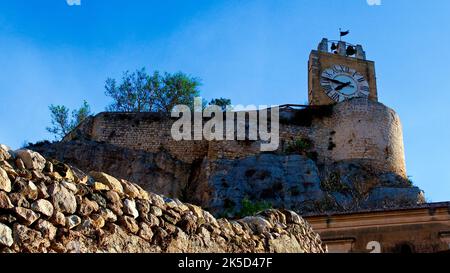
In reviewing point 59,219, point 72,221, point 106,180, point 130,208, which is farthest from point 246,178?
point 59,219

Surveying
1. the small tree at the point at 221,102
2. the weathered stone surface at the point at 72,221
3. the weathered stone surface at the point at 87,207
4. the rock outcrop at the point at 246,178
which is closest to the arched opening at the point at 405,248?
the rock outcrop at the point at 246,178

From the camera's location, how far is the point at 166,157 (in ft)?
94.3

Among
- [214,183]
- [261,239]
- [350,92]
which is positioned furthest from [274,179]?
[261,239]

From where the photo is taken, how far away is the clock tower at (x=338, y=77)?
123 feet

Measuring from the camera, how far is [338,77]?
38.4 metres

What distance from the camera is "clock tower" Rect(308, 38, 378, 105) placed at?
37.4 metres

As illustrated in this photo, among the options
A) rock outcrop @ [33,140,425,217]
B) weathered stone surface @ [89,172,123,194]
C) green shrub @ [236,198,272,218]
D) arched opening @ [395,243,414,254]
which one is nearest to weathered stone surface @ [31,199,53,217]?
weathered stone surface @ [89,172,123,194]

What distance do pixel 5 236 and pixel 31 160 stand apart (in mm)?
600

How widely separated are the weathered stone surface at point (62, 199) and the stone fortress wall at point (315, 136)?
2427cm

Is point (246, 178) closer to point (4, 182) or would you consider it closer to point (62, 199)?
point (62, 199)

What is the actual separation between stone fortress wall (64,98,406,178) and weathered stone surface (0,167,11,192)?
24.8 meters

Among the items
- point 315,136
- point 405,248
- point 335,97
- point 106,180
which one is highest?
point 335,97
